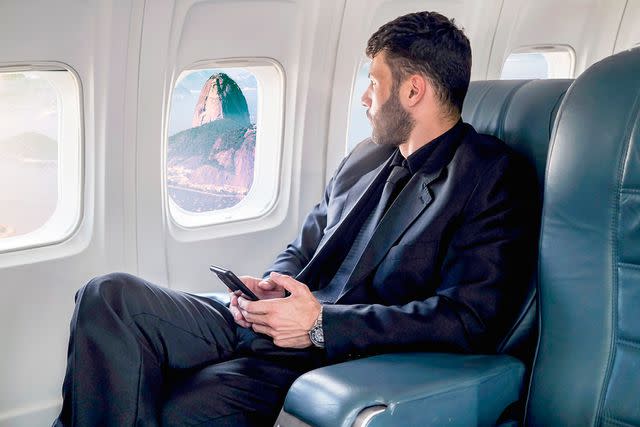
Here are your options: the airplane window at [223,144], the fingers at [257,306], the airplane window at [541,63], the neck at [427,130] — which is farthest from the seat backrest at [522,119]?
the airplane window at [541,63]

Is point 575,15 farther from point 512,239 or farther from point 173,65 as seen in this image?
point 512,239

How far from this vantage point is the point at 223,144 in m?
3.63

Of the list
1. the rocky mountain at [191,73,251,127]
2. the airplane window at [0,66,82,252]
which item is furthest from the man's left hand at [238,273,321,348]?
the rocky mountain at [191,73,251,127]

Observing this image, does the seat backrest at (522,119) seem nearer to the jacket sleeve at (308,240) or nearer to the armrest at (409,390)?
the armrest at (409,390)

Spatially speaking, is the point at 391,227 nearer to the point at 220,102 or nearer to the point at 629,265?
the point at 629,265

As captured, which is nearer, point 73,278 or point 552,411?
point 552,411

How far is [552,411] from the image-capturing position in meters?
1.90

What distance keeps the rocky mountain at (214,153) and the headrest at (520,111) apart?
1302mm

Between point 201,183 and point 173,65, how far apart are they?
2.08 ft

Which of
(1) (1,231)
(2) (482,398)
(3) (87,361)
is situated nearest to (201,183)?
(1) (1,231)

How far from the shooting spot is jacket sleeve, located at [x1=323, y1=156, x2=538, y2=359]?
2.05 metres

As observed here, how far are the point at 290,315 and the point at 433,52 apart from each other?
87 centimetres

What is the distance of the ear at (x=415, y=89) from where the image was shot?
2.42 meters

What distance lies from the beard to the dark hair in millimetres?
71
